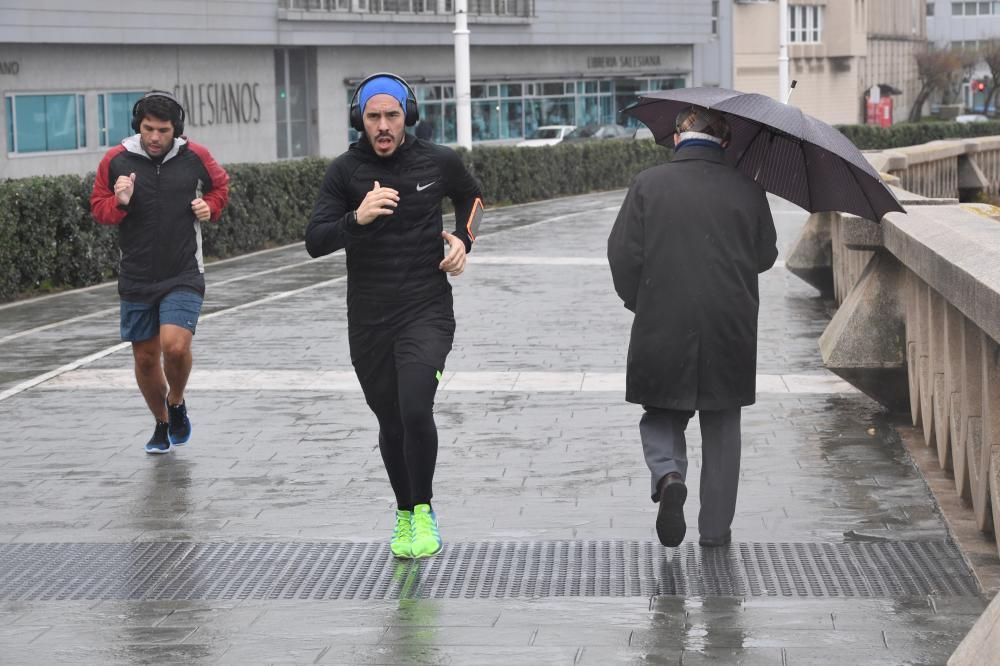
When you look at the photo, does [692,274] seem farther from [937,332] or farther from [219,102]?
[219,102]

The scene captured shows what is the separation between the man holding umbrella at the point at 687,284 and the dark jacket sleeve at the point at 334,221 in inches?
35.5

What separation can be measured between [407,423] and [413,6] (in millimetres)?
42975

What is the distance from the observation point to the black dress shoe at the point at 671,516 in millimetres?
6078

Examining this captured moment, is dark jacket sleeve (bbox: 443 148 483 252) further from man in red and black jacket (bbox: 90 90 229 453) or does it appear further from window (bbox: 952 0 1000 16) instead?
window (bbox: 952 0 1000 16)

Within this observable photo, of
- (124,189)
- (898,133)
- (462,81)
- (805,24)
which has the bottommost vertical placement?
(124,189)

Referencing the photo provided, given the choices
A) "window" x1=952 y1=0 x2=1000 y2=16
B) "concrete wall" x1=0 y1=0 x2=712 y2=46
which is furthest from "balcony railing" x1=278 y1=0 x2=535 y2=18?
"window" x1=952 y1=0 x2=1000 y2=16

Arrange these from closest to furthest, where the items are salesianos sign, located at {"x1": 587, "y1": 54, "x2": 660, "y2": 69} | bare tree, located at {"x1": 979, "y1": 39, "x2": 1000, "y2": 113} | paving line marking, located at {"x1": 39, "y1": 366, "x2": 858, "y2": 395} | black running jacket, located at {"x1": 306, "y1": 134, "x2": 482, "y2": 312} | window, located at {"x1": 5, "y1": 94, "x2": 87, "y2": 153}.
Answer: black running jacket, located at {"x1": 306, "y1": 134, "x2": 482, "y2": 312}
paving line marking, located at {"x1": 39, "y1": 366, "x2": 858, "y2": 395}
window, located at {"x1": 5, "y1": 94, "x2": 87, "y2": 153}
salesianos sign, located at {"x1": 587, "y1": 54, "x2": 660, "y2": 69}
bare tree, located at {"x1": 979, "y1": 39, "x2": 1000, "y2": 113}

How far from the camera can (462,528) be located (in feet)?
22.9

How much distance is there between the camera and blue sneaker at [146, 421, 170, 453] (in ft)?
28.4

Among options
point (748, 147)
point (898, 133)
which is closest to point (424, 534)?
point (748, 147)

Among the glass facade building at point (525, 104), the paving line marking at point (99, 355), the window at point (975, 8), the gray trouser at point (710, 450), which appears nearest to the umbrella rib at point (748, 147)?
the gray trouser at point (710, 450)

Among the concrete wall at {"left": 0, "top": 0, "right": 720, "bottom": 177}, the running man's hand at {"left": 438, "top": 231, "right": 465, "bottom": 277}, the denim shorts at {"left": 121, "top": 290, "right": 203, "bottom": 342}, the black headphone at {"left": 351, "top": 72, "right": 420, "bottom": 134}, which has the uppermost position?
the concrete wall at {"left": 0, "top": 0, "right": 720, "bottom": 177}

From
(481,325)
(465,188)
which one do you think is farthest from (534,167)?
(465,188)

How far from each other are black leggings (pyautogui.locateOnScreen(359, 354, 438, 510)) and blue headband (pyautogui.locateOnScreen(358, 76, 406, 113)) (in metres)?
0.91
